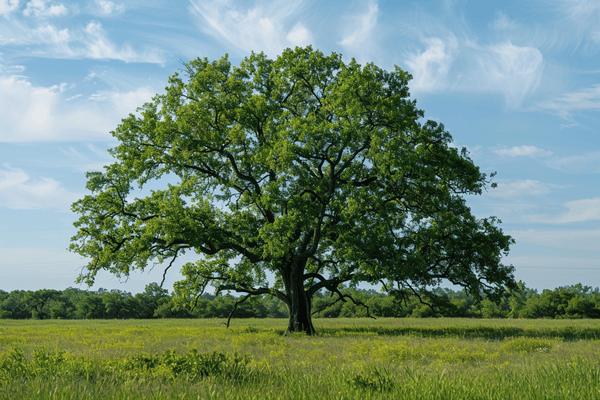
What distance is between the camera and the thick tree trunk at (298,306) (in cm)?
2622

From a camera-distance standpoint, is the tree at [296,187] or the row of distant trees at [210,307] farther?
the row of distant trees at [210,307]

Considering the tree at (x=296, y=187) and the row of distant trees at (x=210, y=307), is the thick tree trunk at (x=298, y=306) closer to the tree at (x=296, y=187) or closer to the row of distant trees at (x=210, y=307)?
the tree at (x=296, y=187)

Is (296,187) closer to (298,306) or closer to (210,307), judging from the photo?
(298,306)

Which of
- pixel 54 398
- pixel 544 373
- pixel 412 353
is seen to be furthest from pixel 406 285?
pixel 54 398

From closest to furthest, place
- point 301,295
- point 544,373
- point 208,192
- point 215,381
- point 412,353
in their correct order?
point 215,381 < point 544,373 < point 412,353 < point 301,295 < point 208,192

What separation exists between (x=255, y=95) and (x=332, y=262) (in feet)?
39.0

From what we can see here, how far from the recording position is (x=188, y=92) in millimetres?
27484

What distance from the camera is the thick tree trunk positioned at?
26.2m

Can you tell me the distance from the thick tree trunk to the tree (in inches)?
3.4

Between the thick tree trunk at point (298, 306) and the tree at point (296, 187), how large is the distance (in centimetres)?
9

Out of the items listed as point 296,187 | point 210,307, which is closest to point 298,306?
point 296,187

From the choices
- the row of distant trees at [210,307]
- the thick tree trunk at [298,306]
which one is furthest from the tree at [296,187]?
the row of distant trees at [210,307]

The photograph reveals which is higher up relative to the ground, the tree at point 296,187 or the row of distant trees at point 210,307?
the tree at point 296,187

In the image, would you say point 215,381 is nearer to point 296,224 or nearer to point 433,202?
A: point 296,224
